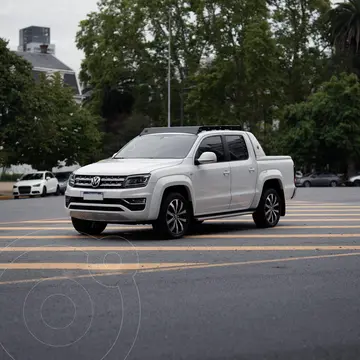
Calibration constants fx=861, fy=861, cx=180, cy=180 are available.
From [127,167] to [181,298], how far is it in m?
5.92

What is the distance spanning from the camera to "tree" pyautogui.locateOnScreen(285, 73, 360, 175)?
191 ft

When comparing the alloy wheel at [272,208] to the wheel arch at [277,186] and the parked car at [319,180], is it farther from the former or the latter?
the parked car at [319,180]

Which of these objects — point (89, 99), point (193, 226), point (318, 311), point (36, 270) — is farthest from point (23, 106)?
point (318, 311)

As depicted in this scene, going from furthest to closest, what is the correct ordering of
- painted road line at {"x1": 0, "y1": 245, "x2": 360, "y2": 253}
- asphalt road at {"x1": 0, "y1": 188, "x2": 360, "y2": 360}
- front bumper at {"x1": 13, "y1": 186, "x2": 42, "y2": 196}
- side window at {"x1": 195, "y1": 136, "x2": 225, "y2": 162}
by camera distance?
front bumper at {"x1": 13, "y1": 186, "x2": 42, "y2": 196} < side window at {"x1": 195, "y1": 136, "x2": 225, "y2": 162} < painted road line at {"x1": 0, "y1": 245, "x2": 360, "y2": 253} < asphalt road at {"x1": 0, "y1": 188, "x2": 360, "y2": 360}

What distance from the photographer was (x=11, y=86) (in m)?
45.4

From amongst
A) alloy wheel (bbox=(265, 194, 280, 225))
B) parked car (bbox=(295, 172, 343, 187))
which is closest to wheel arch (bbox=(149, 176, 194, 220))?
alloy wheel (bbox=(265, 194, 280, 225))

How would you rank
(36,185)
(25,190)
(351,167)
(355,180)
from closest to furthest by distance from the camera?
(25,190) → (36,185) → (355,180) → (351,167)

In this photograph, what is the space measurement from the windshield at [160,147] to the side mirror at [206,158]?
244mm

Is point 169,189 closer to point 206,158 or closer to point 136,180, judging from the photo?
point 136,180

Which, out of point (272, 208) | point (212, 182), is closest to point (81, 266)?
point (212, 182)

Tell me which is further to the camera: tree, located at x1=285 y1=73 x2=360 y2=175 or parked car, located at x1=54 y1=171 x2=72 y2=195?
tree, located at x1=285 y1=73 x2=360 y2=175

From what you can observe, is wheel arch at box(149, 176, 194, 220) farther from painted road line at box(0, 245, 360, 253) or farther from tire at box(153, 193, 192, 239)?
painted road line at box(0, 245, 360, 253)

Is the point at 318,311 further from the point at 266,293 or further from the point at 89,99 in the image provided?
the point at 89,99

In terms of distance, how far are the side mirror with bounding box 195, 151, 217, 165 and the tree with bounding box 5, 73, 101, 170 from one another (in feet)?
106
